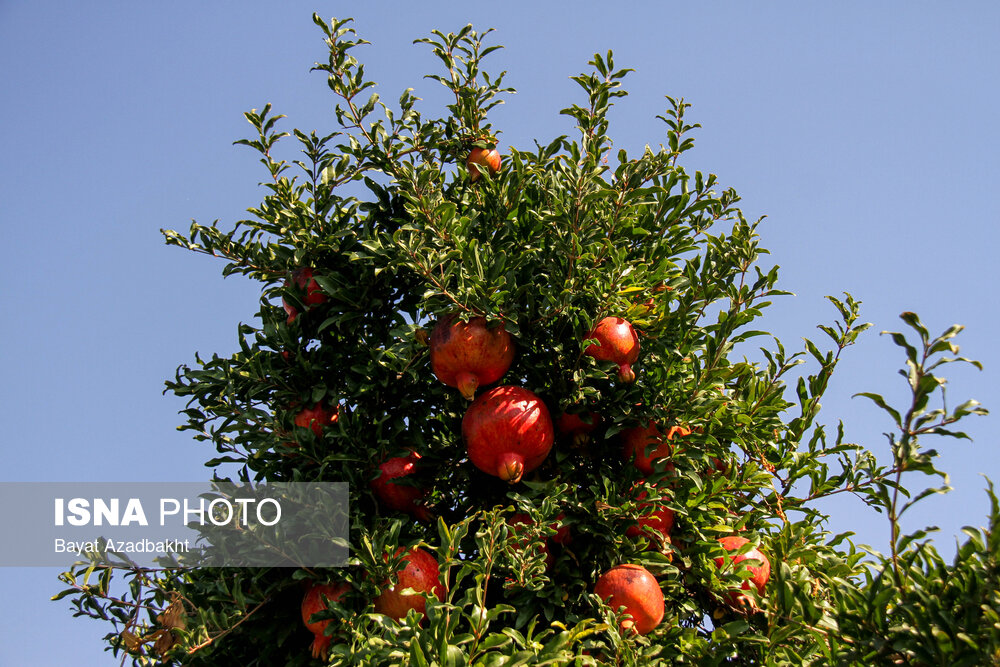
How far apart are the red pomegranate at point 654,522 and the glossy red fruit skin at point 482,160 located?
2.00 metres

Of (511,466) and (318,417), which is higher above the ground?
(318,417)

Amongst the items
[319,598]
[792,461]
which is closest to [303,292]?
[319,598]

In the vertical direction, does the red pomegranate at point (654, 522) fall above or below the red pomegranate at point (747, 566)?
above

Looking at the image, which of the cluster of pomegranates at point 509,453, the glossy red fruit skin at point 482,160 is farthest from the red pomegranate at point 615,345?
the glossy red fruit skin at point 482,160

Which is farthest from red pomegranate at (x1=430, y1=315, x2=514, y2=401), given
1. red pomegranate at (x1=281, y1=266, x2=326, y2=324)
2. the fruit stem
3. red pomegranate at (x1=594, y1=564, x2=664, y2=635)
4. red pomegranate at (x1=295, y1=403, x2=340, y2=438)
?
red pomegranate at (x1=594, y1=564, x2=664, y2=635)

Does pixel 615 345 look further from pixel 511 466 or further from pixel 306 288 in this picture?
pixel 306 288

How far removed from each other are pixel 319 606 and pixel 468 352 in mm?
1185

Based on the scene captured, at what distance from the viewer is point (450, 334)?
323 cm

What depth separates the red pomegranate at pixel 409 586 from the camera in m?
2.99

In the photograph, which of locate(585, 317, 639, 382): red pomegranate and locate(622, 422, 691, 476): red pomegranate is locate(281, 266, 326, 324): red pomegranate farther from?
locate(622, 422, 691, 476): red pomegranate

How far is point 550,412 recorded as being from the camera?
3619 mm

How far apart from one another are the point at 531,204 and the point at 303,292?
4.09 ft

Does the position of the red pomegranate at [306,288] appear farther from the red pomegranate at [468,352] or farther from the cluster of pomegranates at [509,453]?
the red pomegranate at [468,352]

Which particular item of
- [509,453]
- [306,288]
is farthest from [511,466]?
[306,288]
